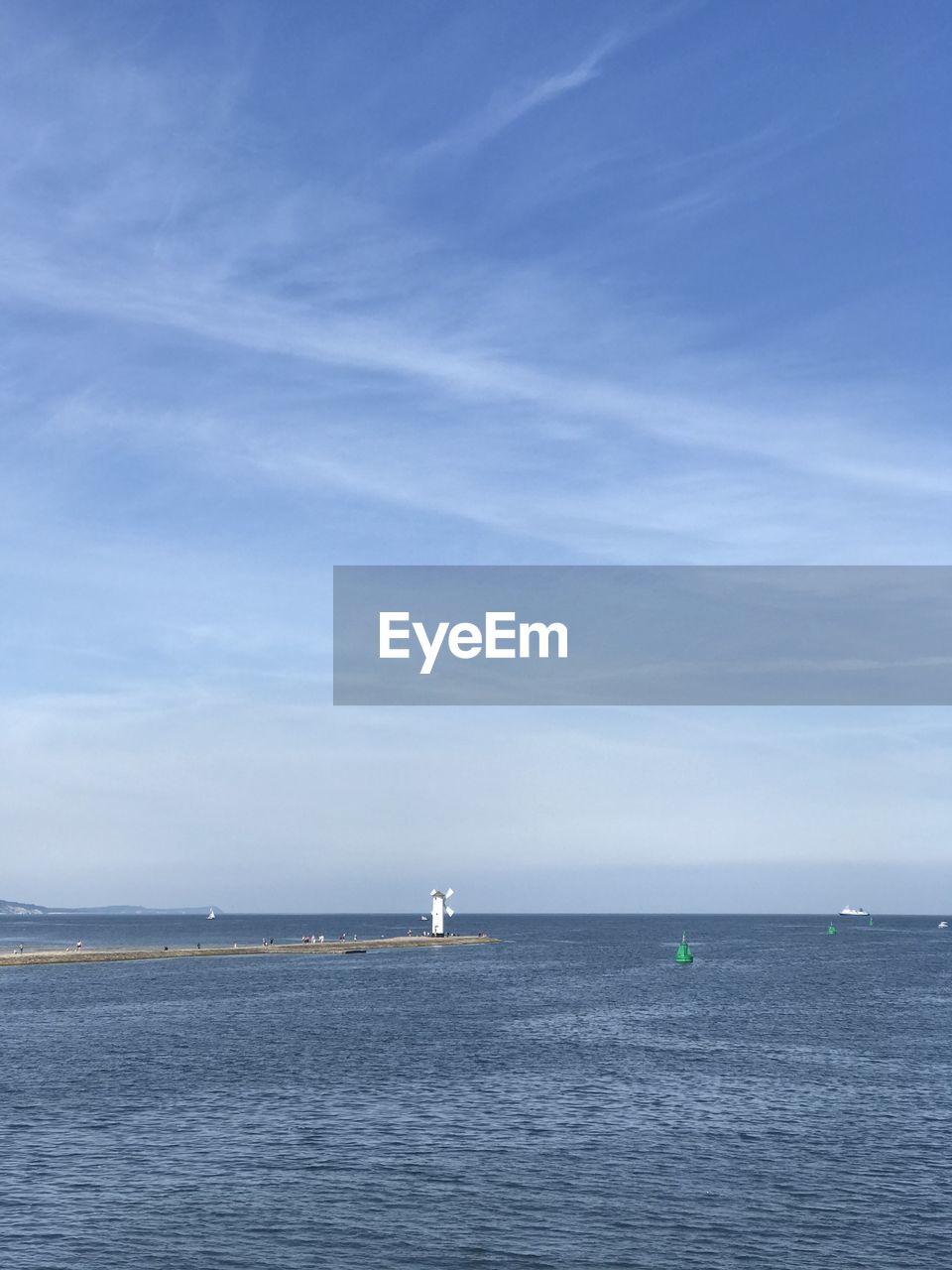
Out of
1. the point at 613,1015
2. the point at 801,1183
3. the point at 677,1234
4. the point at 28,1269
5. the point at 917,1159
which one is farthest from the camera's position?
the point at 613,1015

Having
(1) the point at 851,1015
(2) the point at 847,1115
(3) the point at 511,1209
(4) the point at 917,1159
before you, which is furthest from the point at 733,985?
(3) the point at 511,1209

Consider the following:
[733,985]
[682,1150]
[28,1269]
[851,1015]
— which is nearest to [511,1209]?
[682,1150]

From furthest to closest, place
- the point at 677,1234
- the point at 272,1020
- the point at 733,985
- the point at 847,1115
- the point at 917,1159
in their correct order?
1. the point at 733,985
2. the point at 272,1020
3. the point at 847,1115
4. the point at 917,1159
5. the point at 677,1234

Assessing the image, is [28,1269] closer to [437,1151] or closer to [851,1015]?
[437,1151]

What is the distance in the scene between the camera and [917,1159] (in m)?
55.5

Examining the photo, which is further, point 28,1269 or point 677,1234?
point 677,1234

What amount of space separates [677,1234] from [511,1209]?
6921 millimetres

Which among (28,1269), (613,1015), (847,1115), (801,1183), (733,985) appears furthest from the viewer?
(733,985)

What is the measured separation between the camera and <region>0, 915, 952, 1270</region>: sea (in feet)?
144

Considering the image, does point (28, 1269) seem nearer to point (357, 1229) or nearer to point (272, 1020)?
point (357, 1229)

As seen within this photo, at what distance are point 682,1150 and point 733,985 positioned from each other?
9948 cm

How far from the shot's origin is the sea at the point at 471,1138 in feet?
144

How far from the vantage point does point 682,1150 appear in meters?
56.6

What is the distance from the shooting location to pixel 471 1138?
58.8 m
